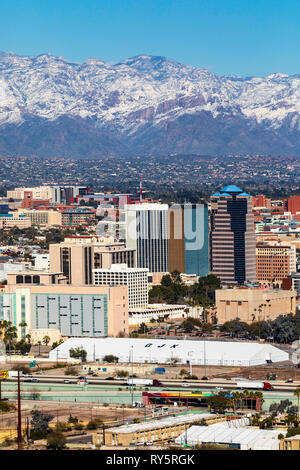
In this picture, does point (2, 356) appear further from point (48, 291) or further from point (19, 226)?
point (19, 226)

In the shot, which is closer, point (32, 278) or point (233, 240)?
point (32, 278)

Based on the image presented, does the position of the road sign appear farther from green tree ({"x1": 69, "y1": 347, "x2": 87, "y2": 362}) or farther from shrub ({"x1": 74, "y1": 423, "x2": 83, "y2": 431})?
shrub ({"x1": 74, "y1": 423, "x2": 83, "y2": 431})

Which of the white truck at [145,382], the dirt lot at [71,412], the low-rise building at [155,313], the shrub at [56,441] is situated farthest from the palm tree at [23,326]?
the shrub at [56,441]

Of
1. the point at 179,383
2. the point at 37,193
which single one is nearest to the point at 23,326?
the point at 179,383

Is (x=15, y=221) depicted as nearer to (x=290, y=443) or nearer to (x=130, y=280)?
(x=130, y=280)

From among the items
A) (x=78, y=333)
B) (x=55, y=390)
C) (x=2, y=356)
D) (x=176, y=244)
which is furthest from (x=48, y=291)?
(x=176, y=244)
